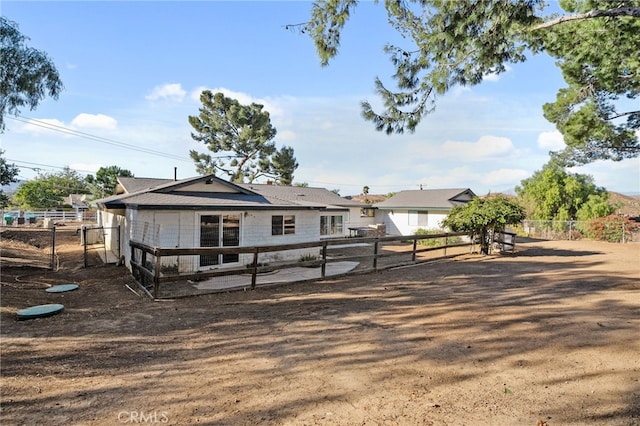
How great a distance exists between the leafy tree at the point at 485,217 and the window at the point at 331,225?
7552 millimetres

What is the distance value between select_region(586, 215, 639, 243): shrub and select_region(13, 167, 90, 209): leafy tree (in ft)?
229

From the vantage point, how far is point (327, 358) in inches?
175

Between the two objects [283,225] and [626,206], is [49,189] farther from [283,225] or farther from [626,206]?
[626,206]

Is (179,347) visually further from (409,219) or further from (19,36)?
(409,219)

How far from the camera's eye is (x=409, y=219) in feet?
90.7

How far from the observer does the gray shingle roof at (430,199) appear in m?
25.7

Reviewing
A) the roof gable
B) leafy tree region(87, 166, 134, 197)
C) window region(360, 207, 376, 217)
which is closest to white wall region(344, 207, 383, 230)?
window region(360, 207, 376, 217)

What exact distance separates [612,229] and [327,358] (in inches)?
1062

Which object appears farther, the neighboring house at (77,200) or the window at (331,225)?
the neighboring house at (77,200)

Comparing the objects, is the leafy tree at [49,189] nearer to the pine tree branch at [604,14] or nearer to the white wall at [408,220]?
the white wall at [408,220]

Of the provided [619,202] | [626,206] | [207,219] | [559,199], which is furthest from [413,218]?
[626,206]
